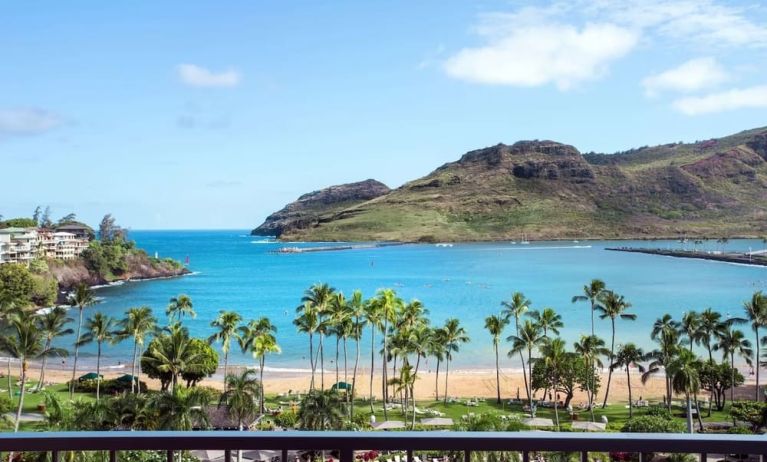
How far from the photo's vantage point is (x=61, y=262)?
98938mm

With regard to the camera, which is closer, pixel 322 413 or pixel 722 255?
pixel 322 413

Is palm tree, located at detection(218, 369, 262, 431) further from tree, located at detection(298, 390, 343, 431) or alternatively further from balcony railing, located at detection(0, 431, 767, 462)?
balcony railing, located at detection(0, 431, 767, 462)

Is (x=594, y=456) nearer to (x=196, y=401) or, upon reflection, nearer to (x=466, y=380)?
(x=196, y=401)

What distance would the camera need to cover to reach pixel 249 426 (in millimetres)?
28734

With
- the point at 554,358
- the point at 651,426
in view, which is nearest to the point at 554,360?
the point at 554,358

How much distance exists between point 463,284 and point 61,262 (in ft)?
210

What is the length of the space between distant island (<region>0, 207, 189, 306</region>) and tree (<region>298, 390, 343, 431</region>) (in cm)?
5891

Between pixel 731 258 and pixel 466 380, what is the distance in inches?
4400

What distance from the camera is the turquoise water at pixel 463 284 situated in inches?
2662

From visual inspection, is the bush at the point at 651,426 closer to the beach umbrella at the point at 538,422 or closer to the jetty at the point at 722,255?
the beach umbrella at the point at 538,422

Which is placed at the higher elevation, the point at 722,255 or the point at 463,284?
the point at 722,255

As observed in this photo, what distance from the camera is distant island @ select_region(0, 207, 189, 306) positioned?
78500 millimetres

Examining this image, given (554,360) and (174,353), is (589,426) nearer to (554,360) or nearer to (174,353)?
(554,360)

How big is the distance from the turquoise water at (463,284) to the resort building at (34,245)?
451 inches
